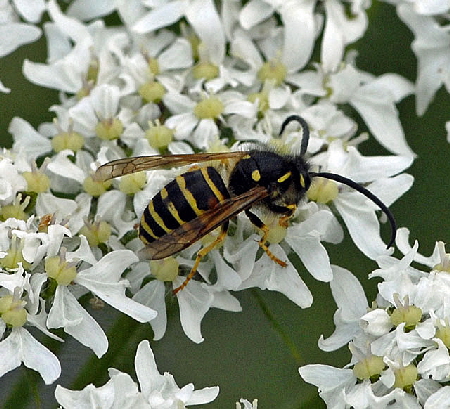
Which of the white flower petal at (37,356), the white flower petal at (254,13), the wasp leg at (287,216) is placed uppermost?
the white flower petal at (254,13)

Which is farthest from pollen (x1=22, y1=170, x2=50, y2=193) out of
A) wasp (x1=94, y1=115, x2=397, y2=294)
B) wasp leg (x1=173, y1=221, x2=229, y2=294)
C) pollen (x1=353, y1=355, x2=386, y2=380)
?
pollen (x1=353, y1=355, x2=386, y2=380)

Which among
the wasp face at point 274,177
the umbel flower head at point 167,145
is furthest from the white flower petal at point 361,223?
the wasp face at point 274,177

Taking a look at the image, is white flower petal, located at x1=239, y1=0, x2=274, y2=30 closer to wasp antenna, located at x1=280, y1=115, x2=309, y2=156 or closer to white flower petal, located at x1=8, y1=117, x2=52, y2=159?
wasp antenna, located at x1=280, y1=115, x2=309, y2=156

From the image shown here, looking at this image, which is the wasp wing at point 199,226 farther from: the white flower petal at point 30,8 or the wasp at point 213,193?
the white flower petal at point 30,8

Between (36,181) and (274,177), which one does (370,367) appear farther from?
(36,181)

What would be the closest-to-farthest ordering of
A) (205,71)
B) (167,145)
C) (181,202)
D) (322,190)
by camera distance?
(181,202) → (322,190) → (167,145) → (205,71)

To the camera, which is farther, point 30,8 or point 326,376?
point 30,8

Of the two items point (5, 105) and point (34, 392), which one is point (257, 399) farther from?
point (5, 105)

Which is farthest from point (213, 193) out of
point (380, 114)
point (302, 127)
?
point (380, 114)
